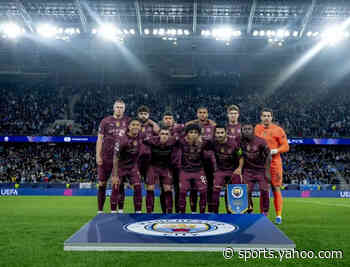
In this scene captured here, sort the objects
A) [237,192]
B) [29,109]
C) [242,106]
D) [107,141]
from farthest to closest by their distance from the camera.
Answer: [242,106]
[29,109]
[107,141]
[237,192]

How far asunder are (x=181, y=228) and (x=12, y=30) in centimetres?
2265

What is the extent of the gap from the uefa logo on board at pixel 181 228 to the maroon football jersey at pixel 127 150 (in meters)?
1.77

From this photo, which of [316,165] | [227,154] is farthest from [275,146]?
[316,165]

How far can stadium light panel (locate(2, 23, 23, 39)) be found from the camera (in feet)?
74.5

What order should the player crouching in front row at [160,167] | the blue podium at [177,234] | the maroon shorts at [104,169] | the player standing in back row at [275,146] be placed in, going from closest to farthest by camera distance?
the blue podium at [177,234], the player crouching in front row at [160,167], the player standing in back row at [275,146], the maroon shorts at [104,169]

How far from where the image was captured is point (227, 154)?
22.2 feet

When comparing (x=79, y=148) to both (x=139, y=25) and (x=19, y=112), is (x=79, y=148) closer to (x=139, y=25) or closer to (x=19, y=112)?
(x=19, y=112)

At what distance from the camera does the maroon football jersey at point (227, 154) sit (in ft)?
22.2

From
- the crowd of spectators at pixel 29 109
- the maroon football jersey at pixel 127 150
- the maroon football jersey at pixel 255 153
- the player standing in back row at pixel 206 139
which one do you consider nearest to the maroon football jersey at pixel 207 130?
the player standing in back row at pixel 206 139

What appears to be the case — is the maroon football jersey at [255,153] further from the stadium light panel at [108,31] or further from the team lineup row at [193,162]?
the stadium light panel at [108,31]

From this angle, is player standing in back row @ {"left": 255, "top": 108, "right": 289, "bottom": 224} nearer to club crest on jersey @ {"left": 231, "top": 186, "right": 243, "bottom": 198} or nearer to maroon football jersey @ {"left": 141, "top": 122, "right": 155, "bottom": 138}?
club crest on jersey @ {"left": 231, "top": 186, "right": 243, "bottom": 198}

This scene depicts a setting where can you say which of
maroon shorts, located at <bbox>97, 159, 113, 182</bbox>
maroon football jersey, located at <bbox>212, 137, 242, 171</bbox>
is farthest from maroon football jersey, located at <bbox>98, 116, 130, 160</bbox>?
maroon football jersey, located at <bbox>212, 137, 242, 171</bbox>

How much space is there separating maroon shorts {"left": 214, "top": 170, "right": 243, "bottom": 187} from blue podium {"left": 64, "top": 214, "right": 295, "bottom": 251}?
1020 millimetres

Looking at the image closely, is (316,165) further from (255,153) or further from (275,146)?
(255,153)
